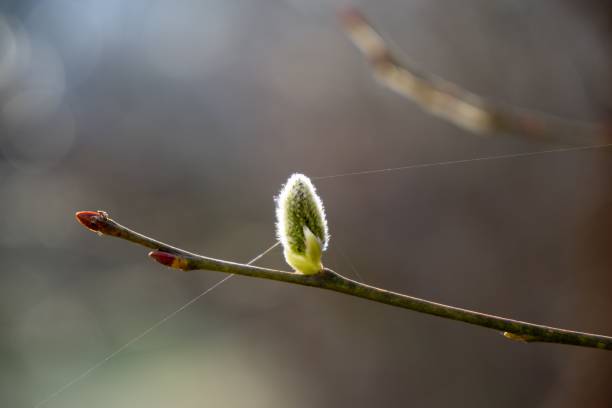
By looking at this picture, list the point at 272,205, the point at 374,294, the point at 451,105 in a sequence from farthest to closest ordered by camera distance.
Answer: the point at 272,205 → the point at 451,105 → the point at 374,294

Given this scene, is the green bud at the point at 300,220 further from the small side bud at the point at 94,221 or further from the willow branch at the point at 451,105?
the willow branch at the point at 451,105

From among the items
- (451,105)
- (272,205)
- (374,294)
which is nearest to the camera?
(374,294)

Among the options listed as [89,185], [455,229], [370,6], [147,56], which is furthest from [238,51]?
[455,229]

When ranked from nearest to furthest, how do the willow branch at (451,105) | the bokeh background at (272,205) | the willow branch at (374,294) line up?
the willow branch at (374,294) → the willow branch at (451,105) → the bokeh background at (272,205)

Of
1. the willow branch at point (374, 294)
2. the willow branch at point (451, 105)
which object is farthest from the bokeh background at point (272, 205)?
the willow branch at point (374, 294)

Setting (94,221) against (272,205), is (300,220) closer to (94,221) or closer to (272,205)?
(94,221)

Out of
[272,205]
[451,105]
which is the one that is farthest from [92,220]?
[272,205]

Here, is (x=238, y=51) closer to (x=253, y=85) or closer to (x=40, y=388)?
(x=253, y=85)

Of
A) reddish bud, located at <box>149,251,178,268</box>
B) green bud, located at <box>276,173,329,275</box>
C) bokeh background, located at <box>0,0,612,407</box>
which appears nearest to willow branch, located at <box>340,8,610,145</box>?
green bud, located at <box>276,173,329,275</box>
